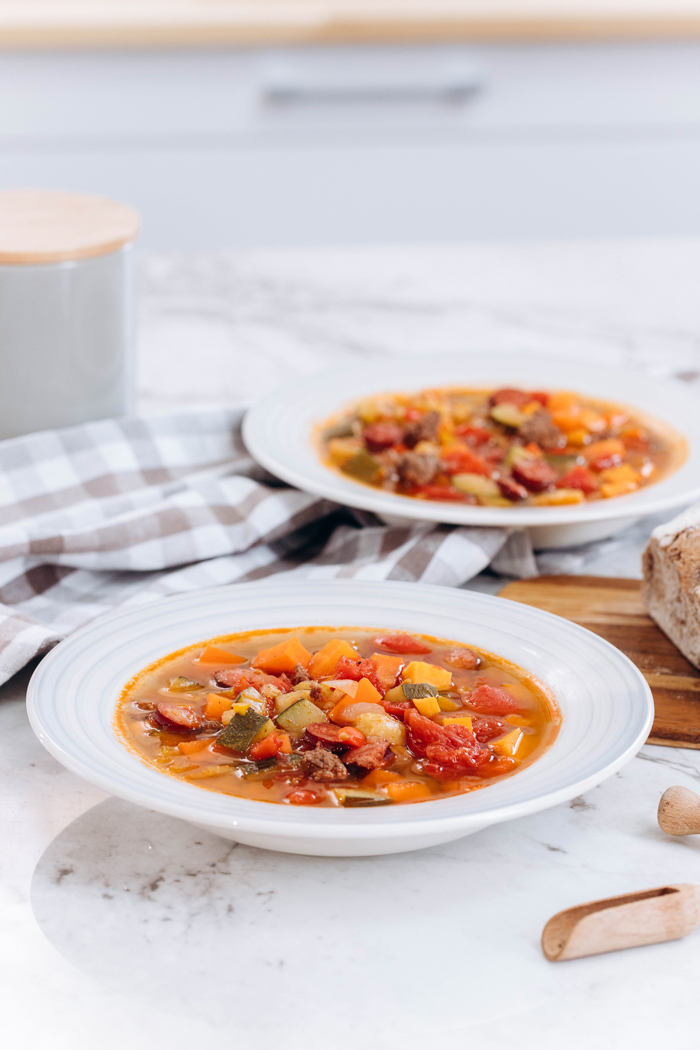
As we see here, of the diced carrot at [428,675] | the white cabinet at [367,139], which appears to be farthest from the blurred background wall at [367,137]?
the diced carrot at [428,675]

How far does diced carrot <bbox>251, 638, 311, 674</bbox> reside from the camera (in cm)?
144

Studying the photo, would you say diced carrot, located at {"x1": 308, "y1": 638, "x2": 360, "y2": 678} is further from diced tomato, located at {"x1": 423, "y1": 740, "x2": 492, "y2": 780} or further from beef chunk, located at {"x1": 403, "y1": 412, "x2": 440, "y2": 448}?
beef chunk, located at {"x1": 403, "y1": 412, "x2": 440, "y2": 448}

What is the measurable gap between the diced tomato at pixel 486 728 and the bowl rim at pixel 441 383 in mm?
602

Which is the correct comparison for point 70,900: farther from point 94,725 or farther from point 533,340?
point 533,340

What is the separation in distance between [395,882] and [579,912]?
20 cm

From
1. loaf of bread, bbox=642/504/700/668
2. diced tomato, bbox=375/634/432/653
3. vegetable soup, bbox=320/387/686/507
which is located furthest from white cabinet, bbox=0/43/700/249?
diced tomato, bbox=375/634/432/653

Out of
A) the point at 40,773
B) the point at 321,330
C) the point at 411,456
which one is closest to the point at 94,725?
the point at 40,773

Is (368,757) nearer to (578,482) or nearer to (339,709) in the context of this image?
(339,709)

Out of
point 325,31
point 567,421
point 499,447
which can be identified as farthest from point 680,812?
point 325,31

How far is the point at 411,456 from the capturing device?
6.84 feet

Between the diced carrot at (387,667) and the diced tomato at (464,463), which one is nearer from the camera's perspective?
the diced carrot at (387,667)

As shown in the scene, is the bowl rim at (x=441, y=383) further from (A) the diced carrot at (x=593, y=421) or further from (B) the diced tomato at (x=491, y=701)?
(B) the diced tomato at (x=491, y=701)

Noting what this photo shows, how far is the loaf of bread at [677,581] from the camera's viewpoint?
1.65 m

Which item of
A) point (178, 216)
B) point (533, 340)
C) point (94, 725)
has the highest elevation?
point (94, 725)
